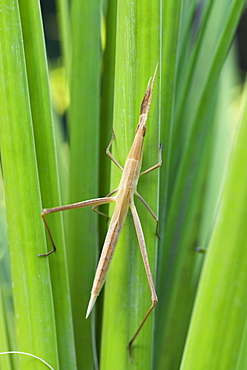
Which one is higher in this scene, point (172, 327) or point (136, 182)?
point (136, 182)

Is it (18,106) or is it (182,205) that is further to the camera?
(182,205)

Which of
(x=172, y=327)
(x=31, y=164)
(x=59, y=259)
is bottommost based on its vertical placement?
(x=172, y=327)

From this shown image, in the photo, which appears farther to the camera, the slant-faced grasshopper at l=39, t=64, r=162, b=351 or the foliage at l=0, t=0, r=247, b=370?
the slant-faced grasshopper at l=39, t=64, r=162, b=351

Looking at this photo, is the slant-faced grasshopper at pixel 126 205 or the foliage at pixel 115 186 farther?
the slant-faced grasshopper at pixel 126 205

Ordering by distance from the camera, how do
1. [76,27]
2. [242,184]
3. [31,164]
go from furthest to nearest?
[76,27] < [31,164] < [242,184]

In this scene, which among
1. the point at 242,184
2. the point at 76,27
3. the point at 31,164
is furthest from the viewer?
Answer: the point at 76,27

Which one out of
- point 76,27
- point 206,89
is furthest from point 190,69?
point 76,27

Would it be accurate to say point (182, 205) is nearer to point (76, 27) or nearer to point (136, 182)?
point (136, 182)
